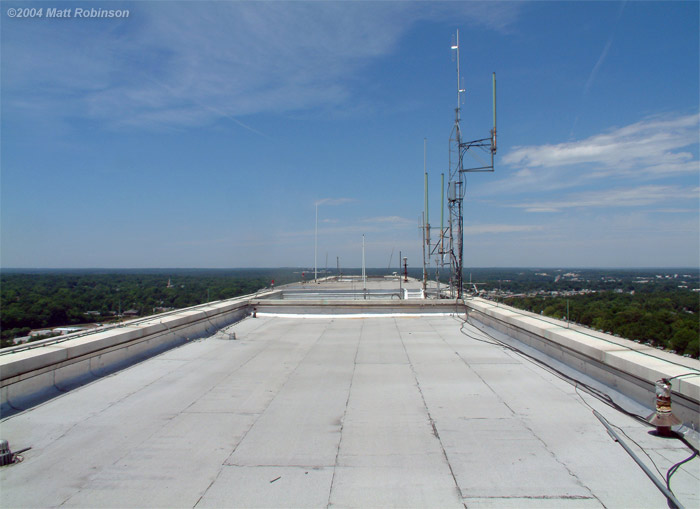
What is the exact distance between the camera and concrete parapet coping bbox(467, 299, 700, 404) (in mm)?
4192

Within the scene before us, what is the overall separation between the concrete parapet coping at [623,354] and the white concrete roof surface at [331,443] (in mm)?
483

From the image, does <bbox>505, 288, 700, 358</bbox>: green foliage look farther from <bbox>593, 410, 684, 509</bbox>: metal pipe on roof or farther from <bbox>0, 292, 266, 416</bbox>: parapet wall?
<bbox>0, 292, 266, 416</bbox>: parapet wall

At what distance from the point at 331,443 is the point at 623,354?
3.51 metres

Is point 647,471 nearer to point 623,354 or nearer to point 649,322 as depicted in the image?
point 623,354

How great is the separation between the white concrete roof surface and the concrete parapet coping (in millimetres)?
483

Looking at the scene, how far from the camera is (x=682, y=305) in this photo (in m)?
29.7

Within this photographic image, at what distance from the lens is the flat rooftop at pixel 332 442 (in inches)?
122

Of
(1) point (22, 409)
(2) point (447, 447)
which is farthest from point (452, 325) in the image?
(1) point (22, 409)

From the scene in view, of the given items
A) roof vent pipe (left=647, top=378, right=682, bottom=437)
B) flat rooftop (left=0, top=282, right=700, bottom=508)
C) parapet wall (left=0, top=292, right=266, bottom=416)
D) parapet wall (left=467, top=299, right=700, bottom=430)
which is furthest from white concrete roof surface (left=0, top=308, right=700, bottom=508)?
parapet wall (left=467, top=299, right=700, bottom=430)

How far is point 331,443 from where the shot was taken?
397 centimetres

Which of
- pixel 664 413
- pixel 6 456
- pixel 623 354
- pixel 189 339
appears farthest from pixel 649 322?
pixel 6 456

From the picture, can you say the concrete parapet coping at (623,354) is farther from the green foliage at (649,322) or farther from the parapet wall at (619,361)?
the green foliage at (649,322)

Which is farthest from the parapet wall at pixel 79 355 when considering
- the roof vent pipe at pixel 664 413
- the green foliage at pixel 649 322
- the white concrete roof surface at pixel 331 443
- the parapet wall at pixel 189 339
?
the green foliage at pixel 649 322

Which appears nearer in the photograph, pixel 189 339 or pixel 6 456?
pixel 6 456
